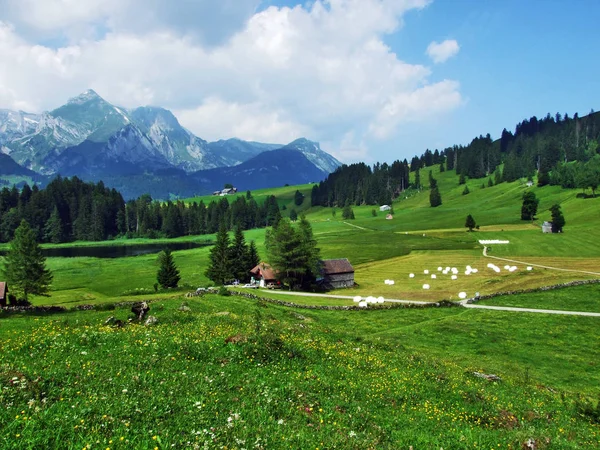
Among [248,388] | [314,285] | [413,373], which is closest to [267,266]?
[314,285]

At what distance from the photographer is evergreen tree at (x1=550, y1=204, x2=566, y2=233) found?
144 metres

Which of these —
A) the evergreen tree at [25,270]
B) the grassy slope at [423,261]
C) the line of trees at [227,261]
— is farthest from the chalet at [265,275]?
the evergreen tree at [25,270]

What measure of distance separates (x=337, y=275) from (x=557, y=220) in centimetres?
9806

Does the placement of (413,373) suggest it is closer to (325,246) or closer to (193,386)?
(193,386)

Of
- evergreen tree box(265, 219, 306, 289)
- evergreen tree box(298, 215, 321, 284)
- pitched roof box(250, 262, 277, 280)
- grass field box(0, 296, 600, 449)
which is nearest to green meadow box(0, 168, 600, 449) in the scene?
grass field box(0, 296, 600, 449)

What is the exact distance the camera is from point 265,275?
94000 millimetres

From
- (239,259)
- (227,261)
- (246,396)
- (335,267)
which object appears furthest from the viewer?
(239,259)

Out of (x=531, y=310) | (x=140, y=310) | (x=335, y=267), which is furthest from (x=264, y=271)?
(x=140, y=310)

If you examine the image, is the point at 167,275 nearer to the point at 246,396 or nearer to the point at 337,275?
the point at 337,275

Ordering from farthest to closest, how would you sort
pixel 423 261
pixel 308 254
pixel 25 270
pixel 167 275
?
pixel 423 261 → pixel 308 254 → pixel 167 275 → pixel 25 270

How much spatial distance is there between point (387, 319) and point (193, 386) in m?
45.7

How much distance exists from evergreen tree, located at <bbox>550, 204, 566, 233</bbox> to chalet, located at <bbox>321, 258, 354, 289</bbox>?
94.0m

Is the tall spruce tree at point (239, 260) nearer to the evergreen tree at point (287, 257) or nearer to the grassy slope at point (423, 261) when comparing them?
the grassy slope at point (423, 261)

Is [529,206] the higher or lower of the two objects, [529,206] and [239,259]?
the higher
